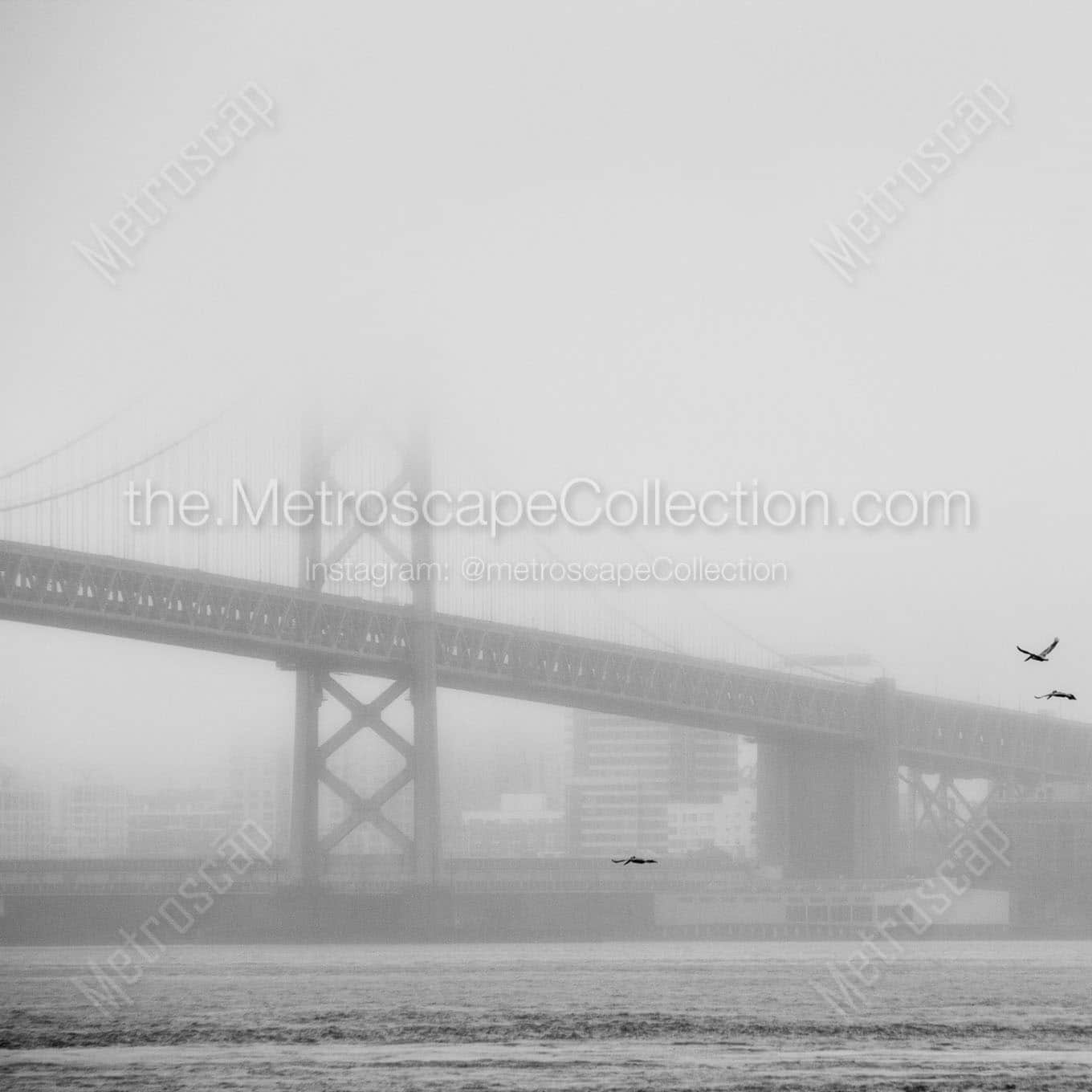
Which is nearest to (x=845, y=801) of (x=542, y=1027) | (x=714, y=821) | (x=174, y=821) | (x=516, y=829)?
(x=542, y=1027)

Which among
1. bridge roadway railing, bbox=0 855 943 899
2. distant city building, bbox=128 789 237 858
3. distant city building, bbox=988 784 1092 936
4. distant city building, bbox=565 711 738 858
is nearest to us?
bridge roadway railing, bbox=0 855 943 899

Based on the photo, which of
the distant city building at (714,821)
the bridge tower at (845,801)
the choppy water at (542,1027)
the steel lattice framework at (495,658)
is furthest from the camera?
the distant city building at (714,821)

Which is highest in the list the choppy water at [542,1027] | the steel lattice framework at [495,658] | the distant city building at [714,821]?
the steel lattice framework at [495,658]

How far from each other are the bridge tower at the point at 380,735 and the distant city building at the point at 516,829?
8296 cm

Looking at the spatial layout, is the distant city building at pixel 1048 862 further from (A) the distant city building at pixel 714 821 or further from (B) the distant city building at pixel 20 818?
(B) the distant city building at pixel 20 818

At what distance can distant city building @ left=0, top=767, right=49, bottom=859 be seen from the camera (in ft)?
590

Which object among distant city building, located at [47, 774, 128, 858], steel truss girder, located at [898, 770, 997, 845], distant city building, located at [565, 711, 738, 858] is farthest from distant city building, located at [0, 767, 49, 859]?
steel truss girder, located at [898, 770, 997, 845]

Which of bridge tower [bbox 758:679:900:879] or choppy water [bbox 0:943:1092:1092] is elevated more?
bridge tower [bbox 758:679:900:879]

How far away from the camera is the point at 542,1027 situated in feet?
137

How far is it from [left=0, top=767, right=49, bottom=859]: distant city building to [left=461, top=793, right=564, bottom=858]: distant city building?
3313 cm

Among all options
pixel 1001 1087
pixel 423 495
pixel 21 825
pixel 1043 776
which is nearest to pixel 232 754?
pixel 21 825

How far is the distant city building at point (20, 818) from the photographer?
17975cm

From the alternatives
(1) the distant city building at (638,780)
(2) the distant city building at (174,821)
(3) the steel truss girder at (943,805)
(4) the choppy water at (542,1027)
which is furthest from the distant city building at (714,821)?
(4) the choppy water at (542,1027)

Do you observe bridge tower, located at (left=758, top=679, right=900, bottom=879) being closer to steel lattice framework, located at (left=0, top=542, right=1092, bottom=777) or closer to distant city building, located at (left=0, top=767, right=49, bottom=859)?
steel lattice framework, located at (left=0, top=542, right=1092, bottom=777)
